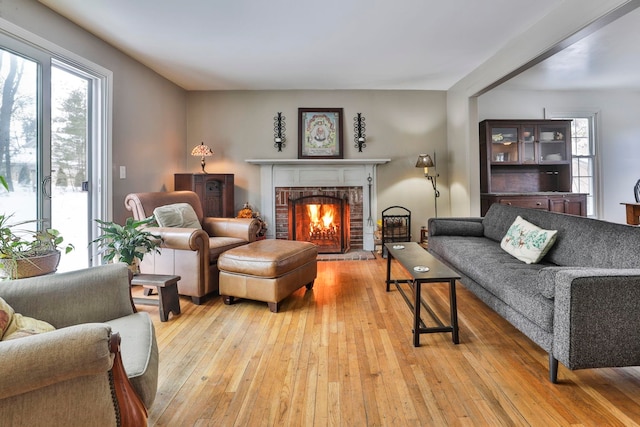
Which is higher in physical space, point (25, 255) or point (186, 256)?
point (25, 255)

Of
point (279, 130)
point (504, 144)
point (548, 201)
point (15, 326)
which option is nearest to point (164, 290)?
point (15, 326)

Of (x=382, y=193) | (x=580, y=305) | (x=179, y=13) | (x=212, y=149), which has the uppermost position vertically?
(x=179, y=13)

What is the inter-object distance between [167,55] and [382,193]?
11.0 feet

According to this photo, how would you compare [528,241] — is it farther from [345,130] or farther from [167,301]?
[345,130]

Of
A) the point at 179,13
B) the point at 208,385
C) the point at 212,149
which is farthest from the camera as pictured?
the point at 212,149

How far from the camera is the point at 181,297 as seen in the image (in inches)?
123

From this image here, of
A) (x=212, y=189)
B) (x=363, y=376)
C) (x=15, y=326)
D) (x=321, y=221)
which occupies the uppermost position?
(x=212, y=189)

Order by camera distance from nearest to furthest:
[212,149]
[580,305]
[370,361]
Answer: [580,305], [370,361], [212,149]

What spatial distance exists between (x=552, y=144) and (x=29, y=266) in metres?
6.27

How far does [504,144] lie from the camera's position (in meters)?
5.01

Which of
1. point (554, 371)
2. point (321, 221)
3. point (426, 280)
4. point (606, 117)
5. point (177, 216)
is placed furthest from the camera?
point (606, 117)

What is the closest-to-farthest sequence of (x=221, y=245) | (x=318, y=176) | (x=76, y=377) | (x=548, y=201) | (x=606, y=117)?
(x=76, y=377), (x=221, y=245), (x=548, y=201), (x=318, y=176), (x=606, y=117)

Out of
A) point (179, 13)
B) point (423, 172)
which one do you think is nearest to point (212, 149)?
point (179, 13)

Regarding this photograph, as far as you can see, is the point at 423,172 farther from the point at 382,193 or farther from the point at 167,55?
the point at 167,55
